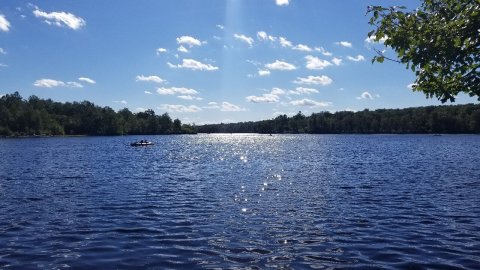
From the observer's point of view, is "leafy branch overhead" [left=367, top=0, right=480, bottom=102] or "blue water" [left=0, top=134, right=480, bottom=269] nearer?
"leafy branch overhead" [left=367, top=0, right=480, bottom=102]

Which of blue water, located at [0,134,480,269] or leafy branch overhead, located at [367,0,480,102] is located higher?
leafy branch overhead, located at [367,0,480,102]

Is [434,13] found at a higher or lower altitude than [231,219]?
higher

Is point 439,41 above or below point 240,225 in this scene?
above

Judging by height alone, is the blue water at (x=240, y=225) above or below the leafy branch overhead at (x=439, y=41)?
below

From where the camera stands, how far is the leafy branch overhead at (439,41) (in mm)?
10883

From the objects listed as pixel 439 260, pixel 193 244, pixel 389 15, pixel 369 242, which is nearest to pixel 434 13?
pixel 389 15

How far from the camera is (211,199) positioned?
3328 centimetres

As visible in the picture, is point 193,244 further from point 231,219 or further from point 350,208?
point 350,208

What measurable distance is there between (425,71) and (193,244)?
500 inches

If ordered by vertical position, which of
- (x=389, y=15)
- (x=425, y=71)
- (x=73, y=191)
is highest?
(x=389, y=15)

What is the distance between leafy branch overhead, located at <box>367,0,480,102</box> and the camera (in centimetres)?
1088

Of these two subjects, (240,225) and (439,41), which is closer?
(439,41)

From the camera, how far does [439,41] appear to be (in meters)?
11.1

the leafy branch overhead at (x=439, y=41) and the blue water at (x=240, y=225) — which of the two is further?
the blue water at (x=240, y=225)
